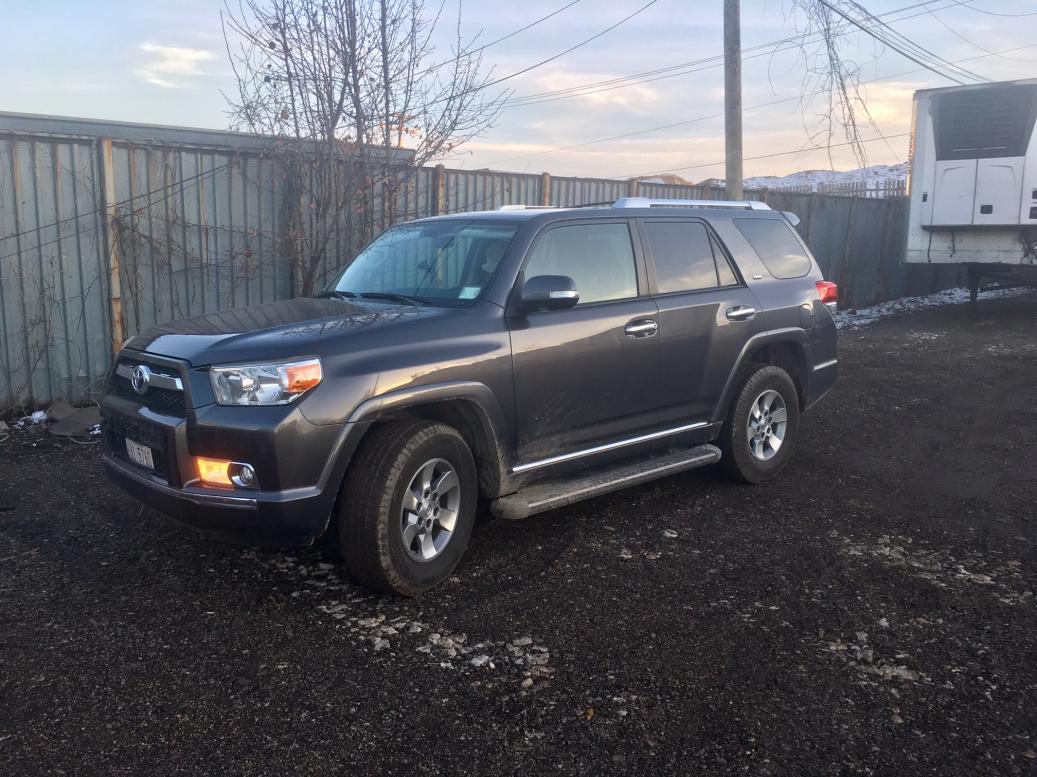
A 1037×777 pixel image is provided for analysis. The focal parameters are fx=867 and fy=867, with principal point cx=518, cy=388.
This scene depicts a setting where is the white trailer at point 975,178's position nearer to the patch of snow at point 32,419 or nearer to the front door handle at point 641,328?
the front door handle at point 641,328

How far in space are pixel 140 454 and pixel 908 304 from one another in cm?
1682

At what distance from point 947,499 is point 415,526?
3.66m

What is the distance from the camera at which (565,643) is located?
3688mm

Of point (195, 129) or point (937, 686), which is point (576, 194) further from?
point (937, 686)

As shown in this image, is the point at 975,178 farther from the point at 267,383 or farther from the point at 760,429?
the point at 267,383

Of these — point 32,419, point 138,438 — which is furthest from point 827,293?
A: point 32,419

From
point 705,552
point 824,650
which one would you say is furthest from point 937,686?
point 705,552

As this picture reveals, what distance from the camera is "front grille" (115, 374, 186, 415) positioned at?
386 cm

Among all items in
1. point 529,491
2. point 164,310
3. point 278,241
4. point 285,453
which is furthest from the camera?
point 278,241

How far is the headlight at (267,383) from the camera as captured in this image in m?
3.68

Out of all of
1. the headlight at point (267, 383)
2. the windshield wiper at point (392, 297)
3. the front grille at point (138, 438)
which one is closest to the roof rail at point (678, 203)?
the windshield wiper at point (392, 297)

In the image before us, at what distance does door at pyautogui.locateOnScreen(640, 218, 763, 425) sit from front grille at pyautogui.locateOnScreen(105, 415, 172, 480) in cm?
283

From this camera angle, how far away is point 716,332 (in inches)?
219

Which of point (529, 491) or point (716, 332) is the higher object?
point (716, 332)
